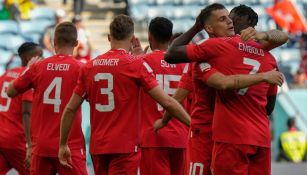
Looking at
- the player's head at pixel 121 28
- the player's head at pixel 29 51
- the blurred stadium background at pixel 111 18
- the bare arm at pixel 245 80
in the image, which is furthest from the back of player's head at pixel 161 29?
the blurred stadium background at pixel 111 18

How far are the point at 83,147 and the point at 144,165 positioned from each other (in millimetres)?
690

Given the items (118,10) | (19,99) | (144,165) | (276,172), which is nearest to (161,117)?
(144,165)

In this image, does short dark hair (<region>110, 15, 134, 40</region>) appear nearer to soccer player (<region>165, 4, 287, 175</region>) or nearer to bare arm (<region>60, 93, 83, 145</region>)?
bare arm (<region>60, 93, 83, 145</region>)

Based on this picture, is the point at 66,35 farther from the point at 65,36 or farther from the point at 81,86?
the point at 81,86

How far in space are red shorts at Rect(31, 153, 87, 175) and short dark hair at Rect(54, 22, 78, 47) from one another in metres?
1.07

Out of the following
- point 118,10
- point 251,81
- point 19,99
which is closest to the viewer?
point 251,81

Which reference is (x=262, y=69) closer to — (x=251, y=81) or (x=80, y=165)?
(x=251, y=81)

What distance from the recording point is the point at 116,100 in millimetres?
8000

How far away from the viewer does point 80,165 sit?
346 inches

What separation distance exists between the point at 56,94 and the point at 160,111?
114 cm

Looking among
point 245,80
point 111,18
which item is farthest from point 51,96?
point 111,18

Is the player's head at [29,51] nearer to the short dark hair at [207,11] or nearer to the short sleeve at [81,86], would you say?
the short sleeve at [81,86]

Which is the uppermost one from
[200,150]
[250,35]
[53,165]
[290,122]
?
[250,35]

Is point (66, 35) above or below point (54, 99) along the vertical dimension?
above
